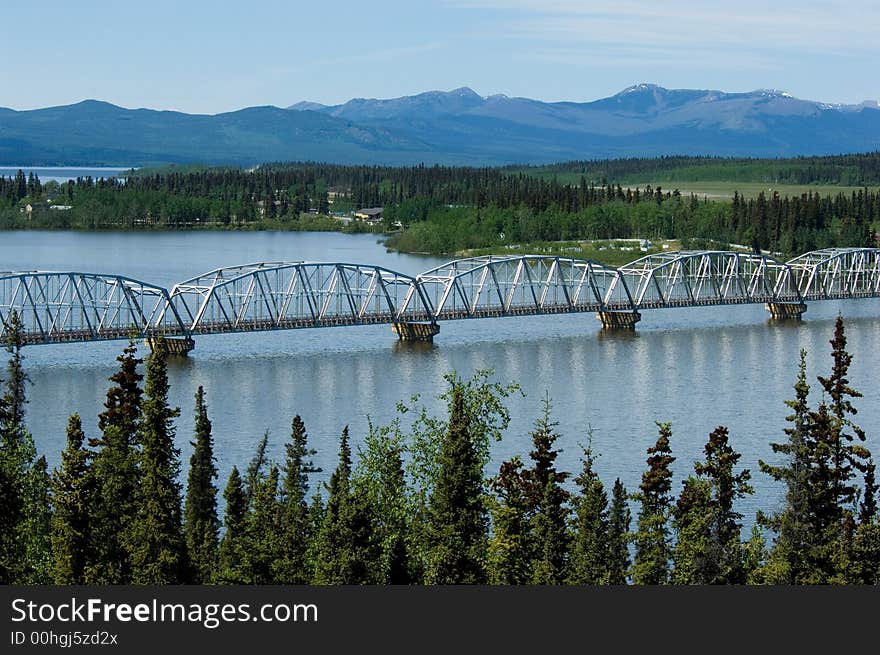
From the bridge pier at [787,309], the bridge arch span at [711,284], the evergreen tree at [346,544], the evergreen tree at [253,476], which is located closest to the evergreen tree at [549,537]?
the evergreen tree at [346,544]

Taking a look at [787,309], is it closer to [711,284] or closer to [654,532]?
[711,284]

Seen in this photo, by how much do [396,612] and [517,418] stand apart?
38063mm

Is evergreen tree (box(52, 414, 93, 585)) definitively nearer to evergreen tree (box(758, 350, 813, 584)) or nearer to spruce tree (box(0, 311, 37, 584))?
spruce tree (box(0, 311, 37, 584))

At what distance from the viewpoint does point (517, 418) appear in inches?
2227

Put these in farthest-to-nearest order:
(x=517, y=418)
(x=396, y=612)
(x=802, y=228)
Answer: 1. (x=802, y=228)
2. (x=517, y=418)
3. (x=396, y=612)

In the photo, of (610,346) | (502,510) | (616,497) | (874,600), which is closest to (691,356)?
(610,346)

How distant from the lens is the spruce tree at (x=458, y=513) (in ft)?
99.9

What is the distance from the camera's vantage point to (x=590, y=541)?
31453 millimetres

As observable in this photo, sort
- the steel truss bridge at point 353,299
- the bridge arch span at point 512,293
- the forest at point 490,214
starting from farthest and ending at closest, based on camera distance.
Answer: the forest at point 490,214 < the bridge arch span at point 512,293 < the steel truss bridge at point 353,299

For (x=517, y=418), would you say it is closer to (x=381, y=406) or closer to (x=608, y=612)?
(x=381, y=406)

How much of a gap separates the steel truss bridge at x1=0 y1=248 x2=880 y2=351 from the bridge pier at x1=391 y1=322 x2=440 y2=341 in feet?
0.23

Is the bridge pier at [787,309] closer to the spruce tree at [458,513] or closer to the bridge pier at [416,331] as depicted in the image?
the bridge pier at [416,331]

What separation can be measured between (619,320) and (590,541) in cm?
6054

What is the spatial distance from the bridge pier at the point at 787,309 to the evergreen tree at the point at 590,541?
71.0 metres
